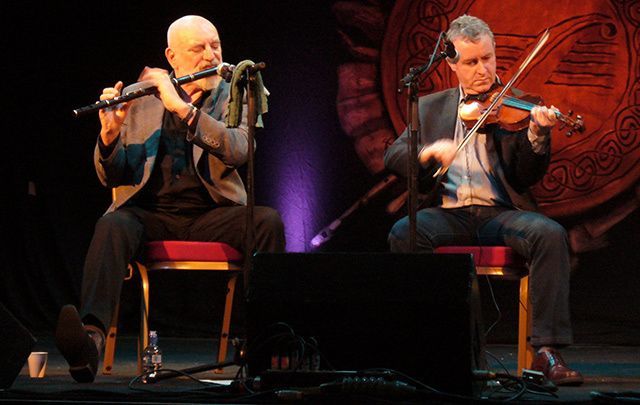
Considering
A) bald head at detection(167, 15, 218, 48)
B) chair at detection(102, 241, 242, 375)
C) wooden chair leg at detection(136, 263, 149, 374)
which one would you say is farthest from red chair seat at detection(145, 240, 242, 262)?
bald head at detection(167, 15, 218, 48)

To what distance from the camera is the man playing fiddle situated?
3516 millimetres

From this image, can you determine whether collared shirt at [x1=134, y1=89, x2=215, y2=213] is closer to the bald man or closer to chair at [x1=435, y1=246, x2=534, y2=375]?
the bald man

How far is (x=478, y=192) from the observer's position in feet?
12.7

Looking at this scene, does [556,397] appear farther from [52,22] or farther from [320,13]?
[52,22]

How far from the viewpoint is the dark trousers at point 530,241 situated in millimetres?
3404

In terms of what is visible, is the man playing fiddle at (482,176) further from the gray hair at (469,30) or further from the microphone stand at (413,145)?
the microphone stand at (413,145)

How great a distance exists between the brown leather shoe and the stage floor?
0.04m

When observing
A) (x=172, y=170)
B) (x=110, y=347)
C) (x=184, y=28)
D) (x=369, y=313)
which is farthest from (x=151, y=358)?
(x=184, y=28)

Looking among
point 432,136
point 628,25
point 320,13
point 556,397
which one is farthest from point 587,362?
point 320,13

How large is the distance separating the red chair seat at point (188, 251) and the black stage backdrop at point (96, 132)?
1633 mm

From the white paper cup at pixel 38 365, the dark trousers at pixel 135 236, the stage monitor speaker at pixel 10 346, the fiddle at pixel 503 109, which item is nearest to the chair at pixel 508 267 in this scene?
the fiddle at pixel 503 109

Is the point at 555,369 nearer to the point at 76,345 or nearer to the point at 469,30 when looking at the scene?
the point at 469,30

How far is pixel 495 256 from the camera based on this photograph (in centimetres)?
365

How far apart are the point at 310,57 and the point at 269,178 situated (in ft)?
2.30
